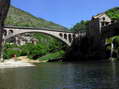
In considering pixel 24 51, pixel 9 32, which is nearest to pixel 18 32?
pixel 9 32

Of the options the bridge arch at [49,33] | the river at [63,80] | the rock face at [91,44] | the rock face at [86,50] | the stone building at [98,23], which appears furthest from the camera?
the stone building at [98,23]

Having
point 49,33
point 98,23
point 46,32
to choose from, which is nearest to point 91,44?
point 98,23

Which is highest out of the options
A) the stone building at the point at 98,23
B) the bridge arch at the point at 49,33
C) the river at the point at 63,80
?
the stone building at the point at 98,23

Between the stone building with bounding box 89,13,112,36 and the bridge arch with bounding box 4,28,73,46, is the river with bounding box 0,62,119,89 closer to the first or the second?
the bridge arch with bounding box 4,28,73,46

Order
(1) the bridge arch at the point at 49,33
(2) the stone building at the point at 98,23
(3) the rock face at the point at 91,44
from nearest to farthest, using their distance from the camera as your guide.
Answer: (3) the rock face at the point at 91,44 → (1) the bridge arch at the point at 49,33 → (2) the stone building at the point at 98,23

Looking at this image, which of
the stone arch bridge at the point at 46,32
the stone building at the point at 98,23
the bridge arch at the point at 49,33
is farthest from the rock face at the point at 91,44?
the bridge arch at the point at 49,33

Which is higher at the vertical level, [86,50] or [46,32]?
[46,32]

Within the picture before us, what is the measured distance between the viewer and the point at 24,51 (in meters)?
118

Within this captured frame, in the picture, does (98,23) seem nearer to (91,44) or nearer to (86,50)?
(91,44)

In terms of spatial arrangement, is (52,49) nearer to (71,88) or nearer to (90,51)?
(90,51)

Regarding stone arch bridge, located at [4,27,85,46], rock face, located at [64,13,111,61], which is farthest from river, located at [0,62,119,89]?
stone arch bridge, located at [4,27,85,46]

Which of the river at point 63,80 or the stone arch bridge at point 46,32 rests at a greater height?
the stone arch bridge at point 46,32

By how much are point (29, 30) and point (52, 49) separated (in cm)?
A: 2361

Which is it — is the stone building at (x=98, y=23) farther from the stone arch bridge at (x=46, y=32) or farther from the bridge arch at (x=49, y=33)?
the bridge arch at (x=49, y=33)
